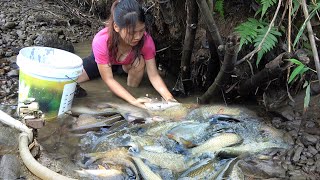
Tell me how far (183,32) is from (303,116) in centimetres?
197

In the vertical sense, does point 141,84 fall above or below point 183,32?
below

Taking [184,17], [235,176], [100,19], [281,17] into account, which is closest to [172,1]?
[184,17]

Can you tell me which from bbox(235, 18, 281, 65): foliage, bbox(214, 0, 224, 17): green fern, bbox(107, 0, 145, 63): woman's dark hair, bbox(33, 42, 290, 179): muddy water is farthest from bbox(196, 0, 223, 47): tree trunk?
bbox(33, 42, 290, 179): muddy water

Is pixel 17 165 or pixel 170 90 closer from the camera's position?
pixel 17 165

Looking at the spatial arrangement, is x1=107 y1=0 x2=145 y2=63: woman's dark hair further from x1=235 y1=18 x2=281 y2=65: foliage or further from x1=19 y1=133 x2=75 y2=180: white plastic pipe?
x1=19 y1=133 x2=75 y2=180: white plastic pipe

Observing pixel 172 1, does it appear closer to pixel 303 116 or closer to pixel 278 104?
pixel 278 104

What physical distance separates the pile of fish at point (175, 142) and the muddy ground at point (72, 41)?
0.16m

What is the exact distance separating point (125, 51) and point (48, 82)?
4.05 ft

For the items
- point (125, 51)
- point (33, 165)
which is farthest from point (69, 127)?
point (125, 51)

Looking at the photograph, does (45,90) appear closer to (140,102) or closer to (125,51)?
(140,102)

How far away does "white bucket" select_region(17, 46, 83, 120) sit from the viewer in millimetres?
3619

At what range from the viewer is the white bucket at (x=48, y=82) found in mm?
3619

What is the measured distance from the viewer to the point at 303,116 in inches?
146

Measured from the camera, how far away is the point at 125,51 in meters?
4.69
